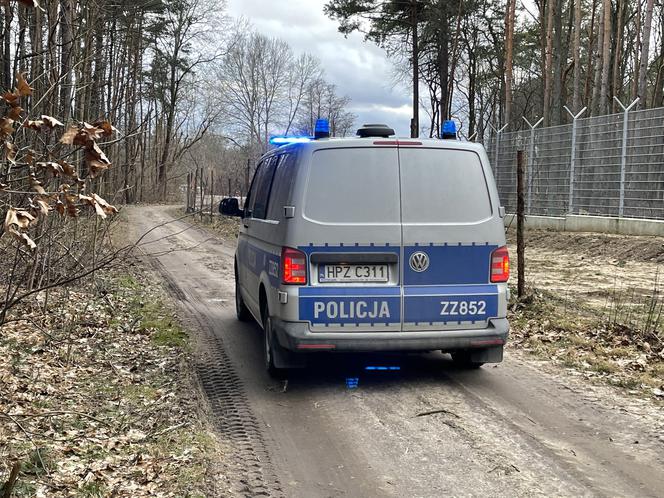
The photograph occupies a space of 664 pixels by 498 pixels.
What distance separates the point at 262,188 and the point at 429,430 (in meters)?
3.44

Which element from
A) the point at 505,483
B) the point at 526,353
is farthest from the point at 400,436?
the point at 526,353

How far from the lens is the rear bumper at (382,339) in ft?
17.2

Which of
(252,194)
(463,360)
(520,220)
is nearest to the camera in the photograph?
(463,360)

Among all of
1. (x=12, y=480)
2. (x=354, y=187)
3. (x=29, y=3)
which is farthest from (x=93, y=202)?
(x=354, y=187)

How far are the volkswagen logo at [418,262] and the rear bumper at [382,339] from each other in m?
0.53

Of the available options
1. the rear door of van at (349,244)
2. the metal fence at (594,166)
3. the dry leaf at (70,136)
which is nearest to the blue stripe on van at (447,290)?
the rear door of van at (349,244)

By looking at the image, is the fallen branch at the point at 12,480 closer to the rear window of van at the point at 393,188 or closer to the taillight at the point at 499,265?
the rear window of van at the point at 393,188

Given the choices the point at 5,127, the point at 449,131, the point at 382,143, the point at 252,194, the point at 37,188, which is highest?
the point at 449,131

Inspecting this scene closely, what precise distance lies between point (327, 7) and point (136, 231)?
12.5m

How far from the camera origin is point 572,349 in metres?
6.98

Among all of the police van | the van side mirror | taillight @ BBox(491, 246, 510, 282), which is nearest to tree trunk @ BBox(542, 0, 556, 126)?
the van side mirror

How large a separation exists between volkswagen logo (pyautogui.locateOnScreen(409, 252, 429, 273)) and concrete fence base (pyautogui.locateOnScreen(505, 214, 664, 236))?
29.6 ft

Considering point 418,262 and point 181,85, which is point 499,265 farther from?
point 181,85

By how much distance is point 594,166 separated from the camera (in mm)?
18219
